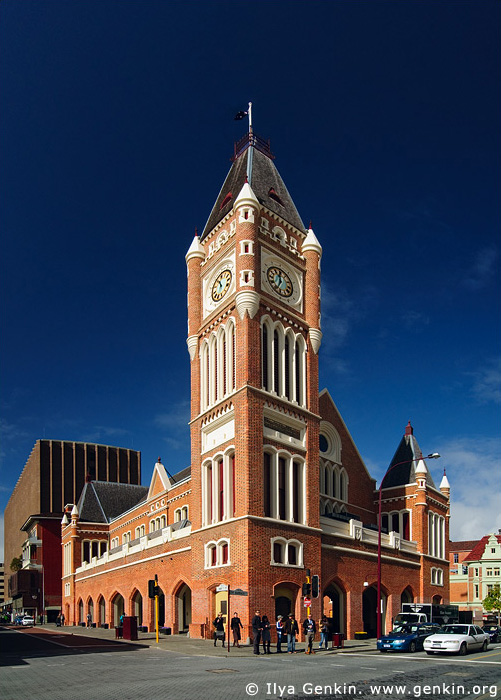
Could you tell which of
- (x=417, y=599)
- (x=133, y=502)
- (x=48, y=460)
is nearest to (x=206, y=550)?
(x=417, y=599)

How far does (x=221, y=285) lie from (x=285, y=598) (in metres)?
17.6

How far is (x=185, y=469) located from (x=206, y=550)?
24.6 m

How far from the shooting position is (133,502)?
83.9m

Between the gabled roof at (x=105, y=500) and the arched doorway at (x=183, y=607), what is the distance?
3464 cm

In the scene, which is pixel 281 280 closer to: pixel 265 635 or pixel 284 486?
pixel 284 486

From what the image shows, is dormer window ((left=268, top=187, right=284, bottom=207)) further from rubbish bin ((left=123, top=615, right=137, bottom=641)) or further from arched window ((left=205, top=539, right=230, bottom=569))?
rubbish bin ((left=123, top=615, right=137, bottom=641))

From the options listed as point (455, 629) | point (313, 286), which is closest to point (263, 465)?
point (455, 629)

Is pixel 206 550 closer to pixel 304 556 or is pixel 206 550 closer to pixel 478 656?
pixel 304 556

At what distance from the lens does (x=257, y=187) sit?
42.3 m

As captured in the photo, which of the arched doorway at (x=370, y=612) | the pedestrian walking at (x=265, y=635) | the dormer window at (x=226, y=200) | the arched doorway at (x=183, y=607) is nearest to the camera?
the pedestrian walking at (x=265, y=635)

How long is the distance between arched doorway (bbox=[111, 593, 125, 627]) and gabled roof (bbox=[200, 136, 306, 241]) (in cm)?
2999

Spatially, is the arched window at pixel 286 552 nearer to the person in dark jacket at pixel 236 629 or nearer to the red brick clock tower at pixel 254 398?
the red brick clock tower at pixel 254 398

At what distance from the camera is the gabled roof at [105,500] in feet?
255

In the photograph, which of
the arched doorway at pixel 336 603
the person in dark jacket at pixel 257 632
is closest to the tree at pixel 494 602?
the arched doorway at pixel 336 603
